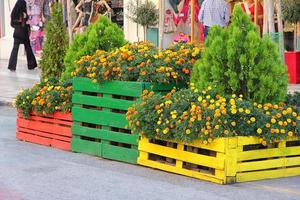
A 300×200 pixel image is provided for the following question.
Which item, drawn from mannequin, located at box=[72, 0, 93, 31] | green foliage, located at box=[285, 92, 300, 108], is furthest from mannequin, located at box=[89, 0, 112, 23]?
green foliage, located at box=[285, 92, 300, 108]

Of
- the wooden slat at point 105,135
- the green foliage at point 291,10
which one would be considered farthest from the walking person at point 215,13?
the wooden slat at point 105,135

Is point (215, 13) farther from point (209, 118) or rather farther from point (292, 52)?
point (209, 118)

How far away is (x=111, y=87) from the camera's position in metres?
8.90

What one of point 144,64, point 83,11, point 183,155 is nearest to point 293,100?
point 183,155

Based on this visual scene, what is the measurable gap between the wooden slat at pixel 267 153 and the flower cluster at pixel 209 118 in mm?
155

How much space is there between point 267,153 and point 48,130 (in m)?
3.33

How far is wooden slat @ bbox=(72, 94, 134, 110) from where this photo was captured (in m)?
8.70

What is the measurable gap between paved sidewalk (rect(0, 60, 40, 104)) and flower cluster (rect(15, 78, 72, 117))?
482 cm

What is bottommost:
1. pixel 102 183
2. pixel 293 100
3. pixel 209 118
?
pixel 102 183

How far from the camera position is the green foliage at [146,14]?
2025 cm

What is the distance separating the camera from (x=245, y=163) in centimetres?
762

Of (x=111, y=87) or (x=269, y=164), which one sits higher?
(x=111, y=87)

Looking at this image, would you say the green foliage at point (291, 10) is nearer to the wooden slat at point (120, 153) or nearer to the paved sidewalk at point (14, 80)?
the paved sidewalk at point (14, 80)

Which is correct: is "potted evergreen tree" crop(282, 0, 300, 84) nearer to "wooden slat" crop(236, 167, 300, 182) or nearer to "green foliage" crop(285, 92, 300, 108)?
"green foliage" crop(285, 92, 300, 108)
